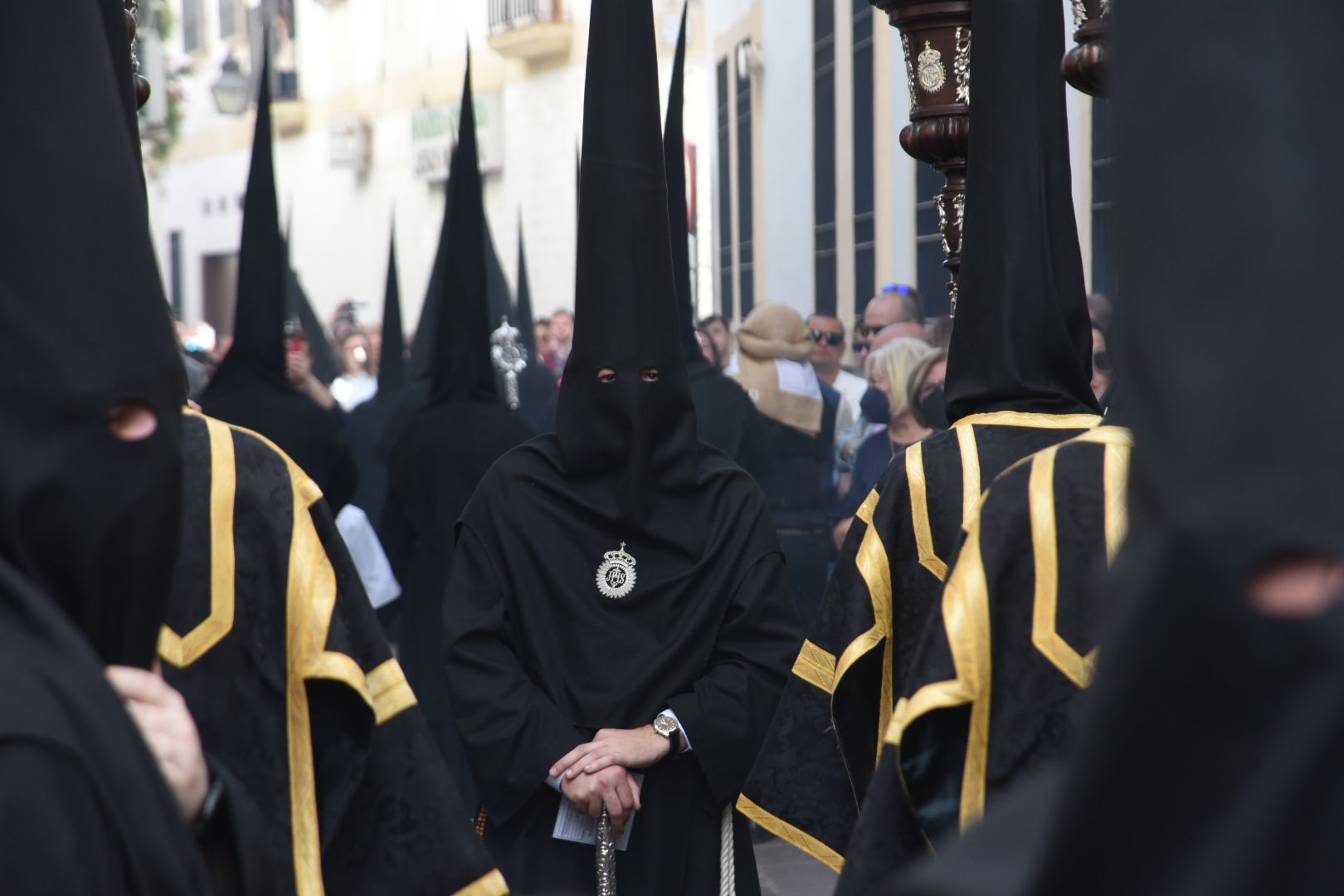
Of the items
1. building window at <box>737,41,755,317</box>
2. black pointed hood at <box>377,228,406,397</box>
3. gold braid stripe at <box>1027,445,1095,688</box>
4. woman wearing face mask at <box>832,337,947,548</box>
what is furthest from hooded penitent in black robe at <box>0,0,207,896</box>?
building window at <box>737,41,755,317</box>

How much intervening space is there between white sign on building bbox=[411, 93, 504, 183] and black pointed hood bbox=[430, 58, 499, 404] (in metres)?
19.4

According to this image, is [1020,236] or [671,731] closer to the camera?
[1020,236]

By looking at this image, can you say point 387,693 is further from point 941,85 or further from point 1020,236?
point 941,85

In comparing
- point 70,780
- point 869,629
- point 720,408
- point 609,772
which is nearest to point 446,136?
point 720,408

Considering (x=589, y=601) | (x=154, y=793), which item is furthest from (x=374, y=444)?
(x=154, y=793)

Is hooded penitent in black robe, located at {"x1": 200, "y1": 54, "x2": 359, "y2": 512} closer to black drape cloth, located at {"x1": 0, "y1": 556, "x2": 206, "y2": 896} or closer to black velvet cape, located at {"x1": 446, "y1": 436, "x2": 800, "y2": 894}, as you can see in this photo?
black velvet cape, located at {"x1": 446, "y1": 436, "x2": 800, "y2": 894}

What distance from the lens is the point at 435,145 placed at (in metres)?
28.7

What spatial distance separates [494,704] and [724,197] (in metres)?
19.3

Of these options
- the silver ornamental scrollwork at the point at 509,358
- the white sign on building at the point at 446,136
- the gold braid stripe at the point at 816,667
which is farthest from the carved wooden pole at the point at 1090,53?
the white sign on building at the point at 446,136

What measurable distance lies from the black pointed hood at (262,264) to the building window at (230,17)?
31787 mm

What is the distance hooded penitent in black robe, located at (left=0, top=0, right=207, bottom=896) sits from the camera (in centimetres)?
148

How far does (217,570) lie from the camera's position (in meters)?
2.89

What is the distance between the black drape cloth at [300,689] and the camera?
9.42 ft

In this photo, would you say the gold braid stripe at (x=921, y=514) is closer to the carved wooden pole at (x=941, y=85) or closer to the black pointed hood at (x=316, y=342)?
the carved wooden pole at (x=941, y=85)
